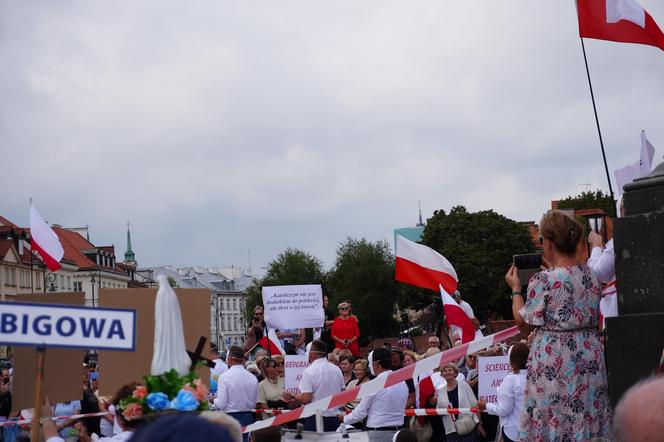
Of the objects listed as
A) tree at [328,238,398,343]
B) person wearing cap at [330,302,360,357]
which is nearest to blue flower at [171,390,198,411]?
person wearing cap at [330,302,360,357]

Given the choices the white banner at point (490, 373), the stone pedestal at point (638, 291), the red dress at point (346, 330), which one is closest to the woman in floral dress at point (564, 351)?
the stone pedestal at point (638, 291)

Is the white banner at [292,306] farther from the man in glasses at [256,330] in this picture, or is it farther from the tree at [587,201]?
the tree at [587,201]

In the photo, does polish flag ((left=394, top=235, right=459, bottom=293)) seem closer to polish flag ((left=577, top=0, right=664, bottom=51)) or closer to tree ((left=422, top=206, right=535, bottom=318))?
polish flag ((left=577, top=0, right=664, bottom=51))

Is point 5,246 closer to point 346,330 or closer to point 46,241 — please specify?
point 46,241

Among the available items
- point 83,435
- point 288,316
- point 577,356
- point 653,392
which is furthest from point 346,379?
point 653,392

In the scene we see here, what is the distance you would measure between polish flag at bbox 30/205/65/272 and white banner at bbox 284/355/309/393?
5.96m

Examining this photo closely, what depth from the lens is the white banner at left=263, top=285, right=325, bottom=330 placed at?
19.2 metres

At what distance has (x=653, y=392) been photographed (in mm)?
2721

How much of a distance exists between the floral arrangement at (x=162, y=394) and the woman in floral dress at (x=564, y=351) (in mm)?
2245

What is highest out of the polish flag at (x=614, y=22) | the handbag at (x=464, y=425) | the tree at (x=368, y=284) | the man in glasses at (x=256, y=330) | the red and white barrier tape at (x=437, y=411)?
the tree at (x=368, y=284)

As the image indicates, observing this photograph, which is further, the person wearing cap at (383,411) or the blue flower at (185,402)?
the person wearing cap at (383,411)

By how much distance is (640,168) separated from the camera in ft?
43.4

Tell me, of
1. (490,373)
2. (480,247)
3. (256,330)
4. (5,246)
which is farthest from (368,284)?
(490,373)

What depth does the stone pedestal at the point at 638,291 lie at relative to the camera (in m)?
6.21
